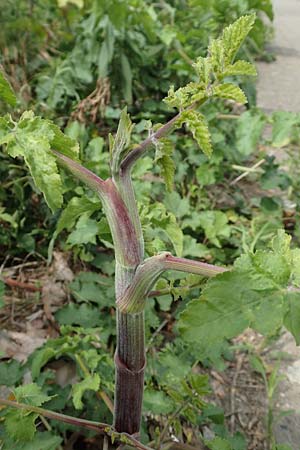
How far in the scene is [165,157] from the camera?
2.73ft

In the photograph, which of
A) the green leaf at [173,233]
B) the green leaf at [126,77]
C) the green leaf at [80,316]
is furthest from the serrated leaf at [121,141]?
the green leaf at [126,77]

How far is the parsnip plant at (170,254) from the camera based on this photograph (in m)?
0.73

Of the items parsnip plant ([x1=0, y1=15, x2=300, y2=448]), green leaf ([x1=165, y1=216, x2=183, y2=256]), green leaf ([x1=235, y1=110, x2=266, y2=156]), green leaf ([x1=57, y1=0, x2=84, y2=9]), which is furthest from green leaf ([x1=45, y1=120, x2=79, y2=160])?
green leaf ([x1=57, y1=0, x2=84, y2=9])

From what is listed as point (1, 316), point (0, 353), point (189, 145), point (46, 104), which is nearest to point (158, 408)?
point (0, 353)

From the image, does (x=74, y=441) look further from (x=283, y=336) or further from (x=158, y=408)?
(x=283, y=336)

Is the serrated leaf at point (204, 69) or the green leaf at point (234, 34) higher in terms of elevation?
the green leaf at point (234, 34)

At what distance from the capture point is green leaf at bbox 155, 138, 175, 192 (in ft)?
2.64

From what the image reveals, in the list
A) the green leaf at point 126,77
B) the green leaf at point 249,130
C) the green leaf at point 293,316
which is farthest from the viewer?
the green leaf at point 126,77

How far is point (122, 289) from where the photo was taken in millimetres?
878

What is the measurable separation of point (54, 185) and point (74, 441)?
2.61ft

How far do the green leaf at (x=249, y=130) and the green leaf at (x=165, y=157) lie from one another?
1255mm

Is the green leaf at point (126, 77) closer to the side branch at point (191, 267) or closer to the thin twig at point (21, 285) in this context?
the thin twig at point (21, 285)

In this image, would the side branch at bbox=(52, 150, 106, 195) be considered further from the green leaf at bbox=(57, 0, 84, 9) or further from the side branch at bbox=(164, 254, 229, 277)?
the green leaf at bbox=(57, 0, 84, 9)

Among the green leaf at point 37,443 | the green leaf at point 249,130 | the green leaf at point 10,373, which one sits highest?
the green leaf at point 249,130
